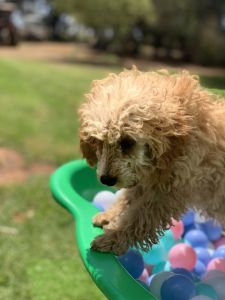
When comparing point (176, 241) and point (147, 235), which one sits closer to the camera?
point (147, 235)

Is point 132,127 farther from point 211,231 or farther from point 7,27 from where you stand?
point 7,27

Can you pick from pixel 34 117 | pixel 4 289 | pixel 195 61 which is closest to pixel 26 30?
pixel 195 61

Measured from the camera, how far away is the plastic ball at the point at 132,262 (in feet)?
10.6

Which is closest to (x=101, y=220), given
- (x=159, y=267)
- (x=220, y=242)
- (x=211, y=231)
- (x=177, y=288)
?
(x=177, y=288)

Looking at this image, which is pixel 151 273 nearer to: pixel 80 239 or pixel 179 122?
pixel 80 239

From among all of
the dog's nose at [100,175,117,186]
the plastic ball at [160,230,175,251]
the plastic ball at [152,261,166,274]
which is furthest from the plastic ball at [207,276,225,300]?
the dog's nose at [100,175,117,186]

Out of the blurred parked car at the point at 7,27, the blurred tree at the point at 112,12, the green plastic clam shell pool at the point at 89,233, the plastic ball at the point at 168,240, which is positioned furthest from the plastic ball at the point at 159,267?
the blurred tree at the point at 112,12

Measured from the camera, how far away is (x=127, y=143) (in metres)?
2.40

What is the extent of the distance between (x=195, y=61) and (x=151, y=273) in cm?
2457

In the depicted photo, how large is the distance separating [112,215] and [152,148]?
865 mm

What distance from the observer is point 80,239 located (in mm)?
3209

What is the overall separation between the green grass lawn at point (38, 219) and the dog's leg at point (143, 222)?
156 cm

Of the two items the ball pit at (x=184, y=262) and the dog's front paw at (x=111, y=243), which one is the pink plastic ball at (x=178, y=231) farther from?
the dog's front paw at (x=111, y=243)

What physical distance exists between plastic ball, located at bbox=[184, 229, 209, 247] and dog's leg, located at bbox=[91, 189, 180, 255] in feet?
4.96
